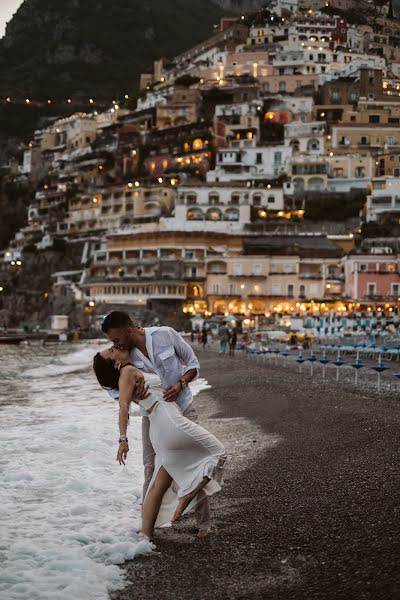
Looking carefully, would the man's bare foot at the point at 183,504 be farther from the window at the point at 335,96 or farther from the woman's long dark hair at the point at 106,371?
the window at the point at 335,96

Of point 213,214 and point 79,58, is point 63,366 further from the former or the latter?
point 79,58

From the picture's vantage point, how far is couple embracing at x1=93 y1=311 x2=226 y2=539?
5.93 meters

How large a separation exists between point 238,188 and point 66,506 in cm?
7802

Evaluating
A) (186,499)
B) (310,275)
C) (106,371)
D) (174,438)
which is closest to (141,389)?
(106,371)

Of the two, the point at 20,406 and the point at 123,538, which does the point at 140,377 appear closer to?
the point at 123,538

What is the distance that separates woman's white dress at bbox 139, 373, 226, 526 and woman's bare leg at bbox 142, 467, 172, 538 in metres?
0.18

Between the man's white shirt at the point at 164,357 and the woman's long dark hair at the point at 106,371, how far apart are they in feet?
0.39

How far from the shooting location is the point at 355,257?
68812 millimetres

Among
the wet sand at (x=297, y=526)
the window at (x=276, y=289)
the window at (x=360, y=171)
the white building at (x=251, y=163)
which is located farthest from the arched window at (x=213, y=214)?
the wet sand at (x=297, y=526)

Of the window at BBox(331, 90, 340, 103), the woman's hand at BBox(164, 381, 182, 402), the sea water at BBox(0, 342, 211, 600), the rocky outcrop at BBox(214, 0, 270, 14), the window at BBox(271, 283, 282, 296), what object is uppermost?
the rocky outcrop at BBox(214, 0, 270, 14)

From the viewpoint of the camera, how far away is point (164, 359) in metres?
6.09

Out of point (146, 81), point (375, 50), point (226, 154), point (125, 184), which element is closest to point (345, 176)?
point (226, 154)

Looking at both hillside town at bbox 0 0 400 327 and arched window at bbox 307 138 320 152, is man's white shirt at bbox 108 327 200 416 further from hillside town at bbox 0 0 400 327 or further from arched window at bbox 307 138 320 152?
arched window at bbox 307 138 320 152

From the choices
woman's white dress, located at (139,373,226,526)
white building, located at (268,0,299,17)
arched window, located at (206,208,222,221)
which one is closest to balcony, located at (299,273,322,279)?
arched window, located at (206,208,222,221)
